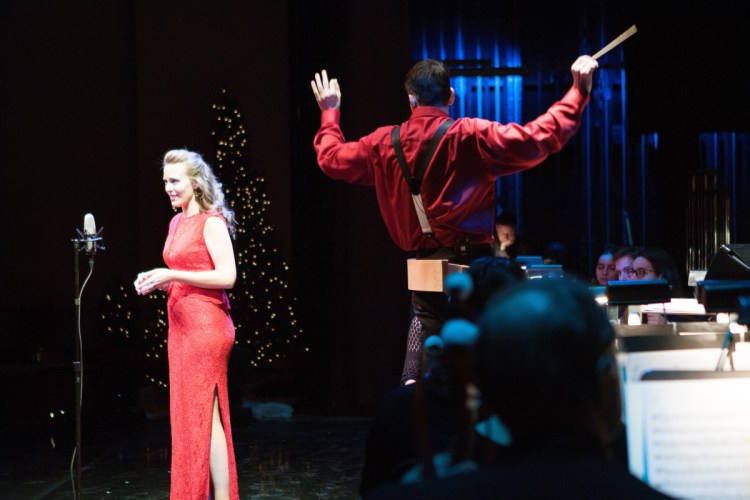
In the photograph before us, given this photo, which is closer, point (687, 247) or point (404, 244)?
point (404, 244)

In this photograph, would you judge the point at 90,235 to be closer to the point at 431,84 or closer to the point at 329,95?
the point at 329,95

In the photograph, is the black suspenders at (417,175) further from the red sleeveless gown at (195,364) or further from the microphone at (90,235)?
the microphone at (90,235)

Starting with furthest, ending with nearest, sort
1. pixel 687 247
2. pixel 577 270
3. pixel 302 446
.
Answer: pixel 577 270
pixel 687 247
pixel 302 446

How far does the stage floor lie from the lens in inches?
182

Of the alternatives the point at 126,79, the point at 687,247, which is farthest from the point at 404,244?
the point at 126,79

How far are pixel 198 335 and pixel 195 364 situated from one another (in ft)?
0.35

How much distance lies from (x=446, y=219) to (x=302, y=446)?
2933 mm

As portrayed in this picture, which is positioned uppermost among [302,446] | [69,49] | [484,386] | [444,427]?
[69,49]

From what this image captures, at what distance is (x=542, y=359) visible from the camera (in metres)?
0.99

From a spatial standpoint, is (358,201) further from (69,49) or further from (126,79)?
(69,49)

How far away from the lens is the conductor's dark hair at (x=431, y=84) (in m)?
3.11

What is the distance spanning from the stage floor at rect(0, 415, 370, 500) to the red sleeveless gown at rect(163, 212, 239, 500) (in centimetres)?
95

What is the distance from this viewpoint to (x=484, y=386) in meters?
1.02

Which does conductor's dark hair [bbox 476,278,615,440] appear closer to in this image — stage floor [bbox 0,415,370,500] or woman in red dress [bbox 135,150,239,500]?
woman in red dress [bbox 135,150,239,500]
